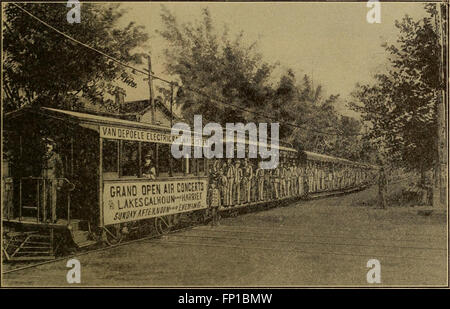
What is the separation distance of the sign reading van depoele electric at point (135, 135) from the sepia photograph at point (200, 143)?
0.06ft

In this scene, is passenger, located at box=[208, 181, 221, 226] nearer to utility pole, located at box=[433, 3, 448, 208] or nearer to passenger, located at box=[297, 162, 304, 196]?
utility pole, located at box=[433, 3, 448, 208]

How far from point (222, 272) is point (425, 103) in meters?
4.16

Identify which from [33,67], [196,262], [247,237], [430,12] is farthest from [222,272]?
[430,12]

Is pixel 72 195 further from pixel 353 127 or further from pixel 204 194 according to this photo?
pixel 353 127

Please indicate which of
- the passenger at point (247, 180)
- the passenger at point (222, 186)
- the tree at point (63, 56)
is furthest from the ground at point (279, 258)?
the passenger at point (247, 180)

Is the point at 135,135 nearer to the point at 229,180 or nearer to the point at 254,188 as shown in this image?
the point at 229,180

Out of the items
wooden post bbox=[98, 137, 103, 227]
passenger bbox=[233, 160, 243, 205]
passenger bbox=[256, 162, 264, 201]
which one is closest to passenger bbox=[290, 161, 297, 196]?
passenger bbox=[256, 162, 264, 201]

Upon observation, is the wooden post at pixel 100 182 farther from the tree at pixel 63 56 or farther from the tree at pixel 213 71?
the tree at pixel 213 71

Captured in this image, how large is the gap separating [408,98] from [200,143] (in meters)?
3.48

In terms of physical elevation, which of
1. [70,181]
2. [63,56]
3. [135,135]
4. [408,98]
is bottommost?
[70,181]

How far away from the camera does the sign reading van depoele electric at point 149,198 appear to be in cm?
544

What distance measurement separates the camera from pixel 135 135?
5.81 metres

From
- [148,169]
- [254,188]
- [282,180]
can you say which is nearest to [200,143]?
[148,169]

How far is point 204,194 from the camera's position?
741cm
